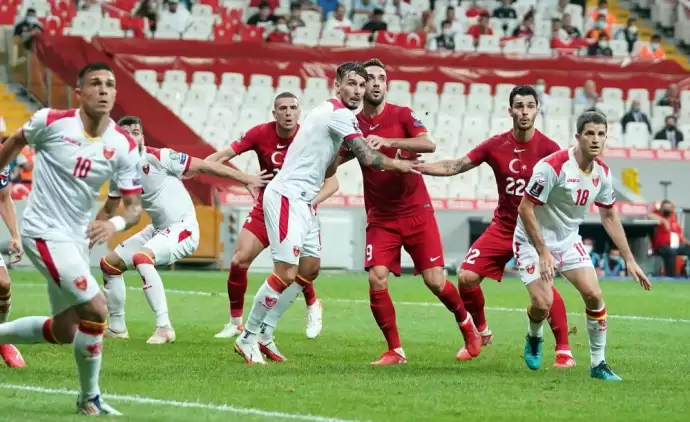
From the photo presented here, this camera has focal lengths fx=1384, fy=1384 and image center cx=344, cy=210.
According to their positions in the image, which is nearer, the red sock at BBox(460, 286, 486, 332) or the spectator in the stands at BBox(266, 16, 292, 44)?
the red sock at BBox(460, 286, 486, 332)

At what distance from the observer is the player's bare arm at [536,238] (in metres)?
10.4

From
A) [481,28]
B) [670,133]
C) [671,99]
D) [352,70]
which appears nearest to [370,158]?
[352,70]

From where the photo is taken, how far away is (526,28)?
33719mm

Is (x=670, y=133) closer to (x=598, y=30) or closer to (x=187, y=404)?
(x=598, y=30)

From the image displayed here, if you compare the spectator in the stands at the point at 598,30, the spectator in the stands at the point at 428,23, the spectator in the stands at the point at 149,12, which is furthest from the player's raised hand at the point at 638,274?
the spectator in the stands at the point at 598,30

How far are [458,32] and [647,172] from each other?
638 cm

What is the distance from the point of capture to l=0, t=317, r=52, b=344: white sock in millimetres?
8953

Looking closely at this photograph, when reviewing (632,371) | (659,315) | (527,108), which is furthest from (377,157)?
(659,315)

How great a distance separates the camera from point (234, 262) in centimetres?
1370

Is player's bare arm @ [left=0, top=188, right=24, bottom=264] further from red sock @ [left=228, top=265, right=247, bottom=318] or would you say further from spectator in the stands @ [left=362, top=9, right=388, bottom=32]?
spectator in the stands @ [left=362, top=9, right=388, bottom=32]

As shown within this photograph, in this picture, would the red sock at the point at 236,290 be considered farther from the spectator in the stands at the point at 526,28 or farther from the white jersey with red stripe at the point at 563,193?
the spectator in the stands at the point at 526,28

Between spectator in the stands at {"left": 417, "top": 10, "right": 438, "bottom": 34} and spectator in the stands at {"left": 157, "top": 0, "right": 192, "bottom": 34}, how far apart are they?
18.6ft

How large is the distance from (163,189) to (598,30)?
2291cm

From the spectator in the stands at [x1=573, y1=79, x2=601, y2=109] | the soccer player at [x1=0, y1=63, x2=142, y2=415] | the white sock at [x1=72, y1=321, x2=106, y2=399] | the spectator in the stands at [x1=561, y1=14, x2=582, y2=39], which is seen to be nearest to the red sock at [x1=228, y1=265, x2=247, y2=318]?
the soccer player at [x1=0, y1=63, x2=142, y2=415]
